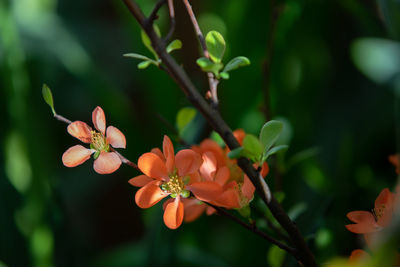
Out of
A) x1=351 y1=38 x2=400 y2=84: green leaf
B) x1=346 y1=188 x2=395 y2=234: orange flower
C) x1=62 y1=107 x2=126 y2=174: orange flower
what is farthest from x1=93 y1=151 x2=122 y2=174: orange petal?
x1=351 y1=38 x2=400 y2=84: green leaf

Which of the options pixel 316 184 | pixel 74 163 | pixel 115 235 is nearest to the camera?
pixel 74 163

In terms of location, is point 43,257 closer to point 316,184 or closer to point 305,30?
point 316,184

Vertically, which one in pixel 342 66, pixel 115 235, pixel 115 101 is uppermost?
pixel 115 101

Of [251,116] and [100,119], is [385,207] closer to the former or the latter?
[100,119]

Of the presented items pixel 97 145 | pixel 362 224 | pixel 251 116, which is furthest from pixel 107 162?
pixel 251 116

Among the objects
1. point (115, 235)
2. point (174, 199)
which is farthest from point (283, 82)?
point (115, 235)

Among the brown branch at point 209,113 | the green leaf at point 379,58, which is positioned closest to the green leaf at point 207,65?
the brown branch at point 209,113
